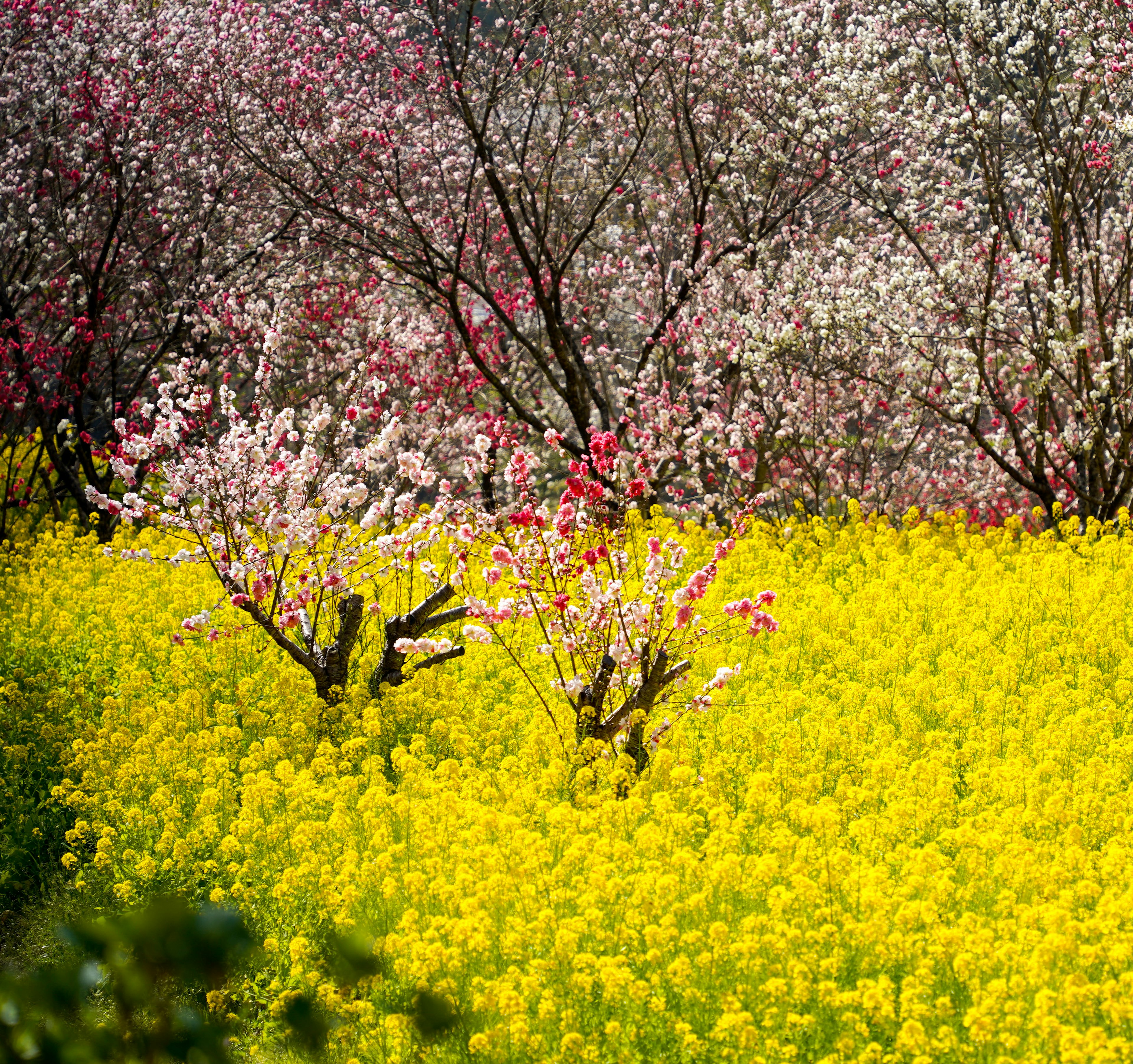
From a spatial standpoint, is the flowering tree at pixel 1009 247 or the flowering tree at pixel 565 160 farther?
the flowering tree at pixel 565 160

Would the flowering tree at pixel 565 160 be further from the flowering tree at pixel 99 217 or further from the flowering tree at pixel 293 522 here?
the flowering tree at pixel 293 522

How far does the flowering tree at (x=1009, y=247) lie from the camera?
1147 cm

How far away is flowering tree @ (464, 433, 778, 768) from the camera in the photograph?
6.80 m

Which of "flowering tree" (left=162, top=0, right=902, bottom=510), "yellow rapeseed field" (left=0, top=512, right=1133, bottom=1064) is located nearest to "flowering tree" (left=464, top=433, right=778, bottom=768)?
"yellow rapeseed field" (left=0, top=512, right=1133, bottom=1064)

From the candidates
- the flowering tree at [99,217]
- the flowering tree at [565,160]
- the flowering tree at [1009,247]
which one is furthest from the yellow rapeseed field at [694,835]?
the flowering tree at [99,217]

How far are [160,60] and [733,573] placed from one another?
27.9ft

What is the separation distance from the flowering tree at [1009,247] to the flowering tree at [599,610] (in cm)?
502

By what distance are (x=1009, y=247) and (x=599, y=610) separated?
8.40 metres

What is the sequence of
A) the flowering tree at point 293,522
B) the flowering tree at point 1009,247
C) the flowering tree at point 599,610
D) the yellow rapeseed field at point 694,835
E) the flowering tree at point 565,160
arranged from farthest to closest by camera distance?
the flowering tree at point 565,160 < the flowering tree at point 1009,247 < the flowering tree at point 293,522 < the flowering tree at point 599,610 < the yellow rapeseed field at point 694,835

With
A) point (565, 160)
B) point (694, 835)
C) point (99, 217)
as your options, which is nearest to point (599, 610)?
point (694, 835)

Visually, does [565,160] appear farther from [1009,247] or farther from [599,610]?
[599,610]

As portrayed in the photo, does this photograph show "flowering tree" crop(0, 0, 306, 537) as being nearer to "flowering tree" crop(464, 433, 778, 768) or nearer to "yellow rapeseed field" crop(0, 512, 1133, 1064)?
"yellow rapeseed field" crop(0, 512, 1133, 1064)

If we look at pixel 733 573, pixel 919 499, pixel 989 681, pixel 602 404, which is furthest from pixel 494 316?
pixel 989 681

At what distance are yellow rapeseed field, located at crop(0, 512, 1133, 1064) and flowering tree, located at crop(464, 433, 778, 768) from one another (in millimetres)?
317
